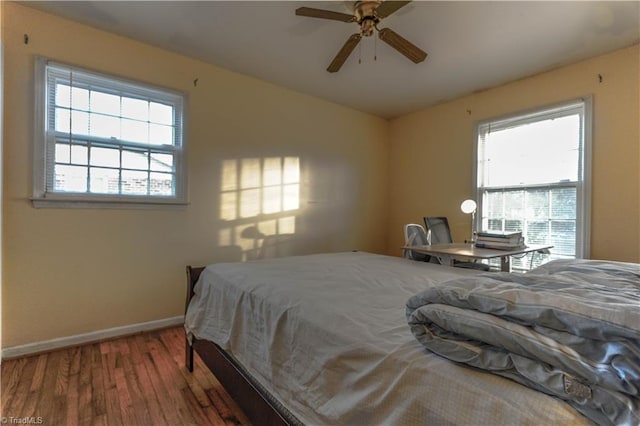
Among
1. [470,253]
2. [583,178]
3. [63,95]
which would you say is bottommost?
[470,253]

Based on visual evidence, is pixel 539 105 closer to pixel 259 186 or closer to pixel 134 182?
pixel 259 186

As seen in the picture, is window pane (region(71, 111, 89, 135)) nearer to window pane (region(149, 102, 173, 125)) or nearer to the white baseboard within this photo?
window pane (region(149, 102, 173, 125))

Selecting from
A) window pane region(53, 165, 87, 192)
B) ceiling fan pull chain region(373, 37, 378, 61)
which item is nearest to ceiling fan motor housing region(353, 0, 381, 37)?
ceiling fan pull chain region(373, 37, 378, 61)

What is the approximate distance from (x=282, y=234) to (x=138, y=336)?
1671 millimetres

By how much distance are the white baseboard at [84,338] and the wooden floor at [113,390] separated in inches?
2.6

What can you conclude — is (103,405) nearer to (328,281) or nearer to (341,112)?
(328,281)

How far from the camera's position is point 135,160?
2623mm

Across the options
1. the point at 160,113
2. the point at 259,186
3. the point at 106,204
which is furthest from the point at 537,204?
the point at 106,204

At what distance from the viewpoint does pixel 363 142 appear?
Answer: 4.38m

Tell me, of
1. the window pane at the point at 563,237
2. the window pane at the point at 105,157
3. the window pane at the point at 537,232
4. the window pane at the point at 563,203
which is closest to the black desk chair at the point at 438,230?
the window pane at the point at 537,232

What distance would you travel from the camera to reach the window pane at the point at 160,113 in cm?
272

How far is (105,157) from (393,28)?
8.51ft

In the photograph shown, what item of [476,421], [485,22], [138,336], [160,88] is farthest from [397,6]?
[138,336]

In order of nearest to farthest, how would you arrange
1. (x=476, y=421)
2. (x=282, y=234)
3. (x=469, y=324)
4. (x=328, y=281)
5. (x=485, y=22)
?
1. (x=476, y=421)
2. (x=469, y=324)
3. (x=328, y=281)
4. (x=485, y=22)
5. (x=282, y=234)
